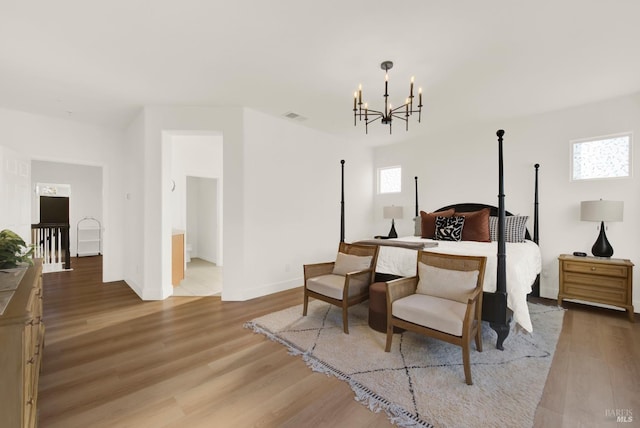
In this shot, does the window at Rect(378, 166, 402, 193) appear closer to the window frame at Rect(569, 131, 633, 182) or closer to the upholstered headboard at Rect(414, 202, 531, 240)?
the upholstered headboard at Rect(414, 202, 531, 240)

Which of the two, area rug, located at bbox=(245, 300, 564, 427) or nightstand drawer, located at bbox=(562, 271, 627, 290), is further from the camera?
nightstand drawer, located at bbox=(562, 271, 627, 290)

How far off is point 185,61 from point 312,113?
185cm

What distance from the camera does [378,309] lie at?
2881 mm

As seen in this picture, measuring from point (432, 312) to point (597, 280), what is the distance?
2741 millimetres

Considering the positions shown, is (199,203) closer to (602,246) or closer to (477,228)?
(477,228)

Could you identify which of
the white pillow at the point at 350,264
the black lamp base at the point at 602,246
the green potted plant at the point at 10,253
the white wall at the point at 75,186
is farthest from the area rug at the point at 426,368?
the white wall at the point at 75,186

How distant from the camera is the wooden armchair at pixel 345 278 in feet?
9.72

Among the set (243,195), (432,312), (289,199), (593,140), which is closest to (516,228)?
(593,140)

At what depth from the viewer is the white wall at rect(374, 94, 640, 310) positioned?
3.56 metres

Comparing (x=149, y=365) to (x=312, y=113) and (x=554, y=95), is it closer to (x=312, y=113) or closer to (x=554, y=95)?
(x=312, y=113)

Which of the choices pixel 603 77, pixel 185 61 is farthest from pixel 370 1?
pixel 603 77

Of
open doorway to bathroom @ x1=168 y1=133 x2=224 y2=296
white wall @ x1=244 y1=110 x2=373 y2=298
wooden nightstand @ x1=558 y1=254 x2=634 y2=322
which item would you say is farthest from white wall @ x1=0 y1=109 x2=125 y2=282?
wooden nightstand @ x1=558 y1=254 x2=634 y2=322

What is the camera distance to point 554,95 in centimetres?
349

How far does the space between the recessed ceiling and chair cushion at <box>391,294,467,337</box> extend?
2.19 metres
